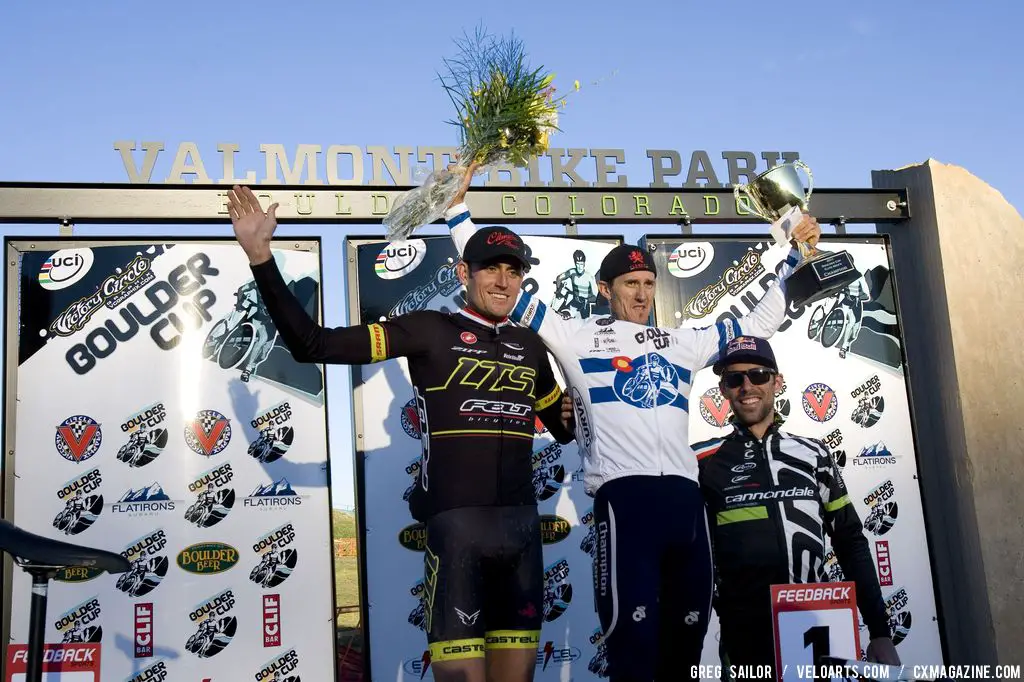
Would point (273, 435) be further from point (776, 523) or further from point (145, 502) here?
point (776, 523)

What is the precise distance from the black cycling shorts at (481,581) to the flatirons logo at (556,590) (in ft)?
7.67

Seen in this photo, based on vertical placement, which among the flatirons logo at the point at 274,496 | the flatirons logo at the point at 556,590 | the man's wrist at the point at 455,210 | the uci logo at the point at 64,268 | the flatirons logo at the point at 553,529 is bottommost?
the flatirons logo at the point at 556,590

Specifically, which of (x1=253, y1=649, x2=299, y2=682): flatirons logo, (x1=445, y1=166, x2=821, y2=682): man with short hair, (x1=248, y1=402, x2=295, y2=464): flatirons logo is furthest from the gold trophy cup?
(x1=253, y1=649, x2=299, y2=682): flatirons logo

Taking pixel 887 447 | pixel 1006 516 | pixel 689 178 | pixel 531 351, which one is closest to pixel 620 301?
pixel 531 351

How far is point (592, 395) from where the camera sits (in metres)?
3.75

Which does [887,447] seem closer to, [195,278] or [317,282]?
[317,282]

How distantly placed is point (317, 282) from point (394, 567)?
5.90ft

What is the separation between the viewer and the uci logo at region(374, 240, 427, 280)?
19.8 feet

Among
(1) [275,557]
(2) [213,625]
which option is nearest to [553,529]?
(1) [275,557]

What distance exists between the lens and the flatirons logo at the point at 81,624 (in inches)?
204

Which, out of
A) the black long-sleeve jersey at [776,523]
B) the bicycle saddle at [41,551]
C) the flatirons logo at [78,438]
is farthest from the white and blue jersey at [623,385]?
the flatirons logo at [78,438]

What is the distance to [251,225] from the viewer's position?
3.43 meters

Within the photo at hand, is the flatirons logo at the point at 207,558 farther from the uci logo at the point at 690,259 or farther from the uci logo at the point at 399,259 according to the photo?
the uci logo at the point at 690,259

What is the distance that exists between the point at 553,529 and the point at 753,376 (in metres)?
1.88
